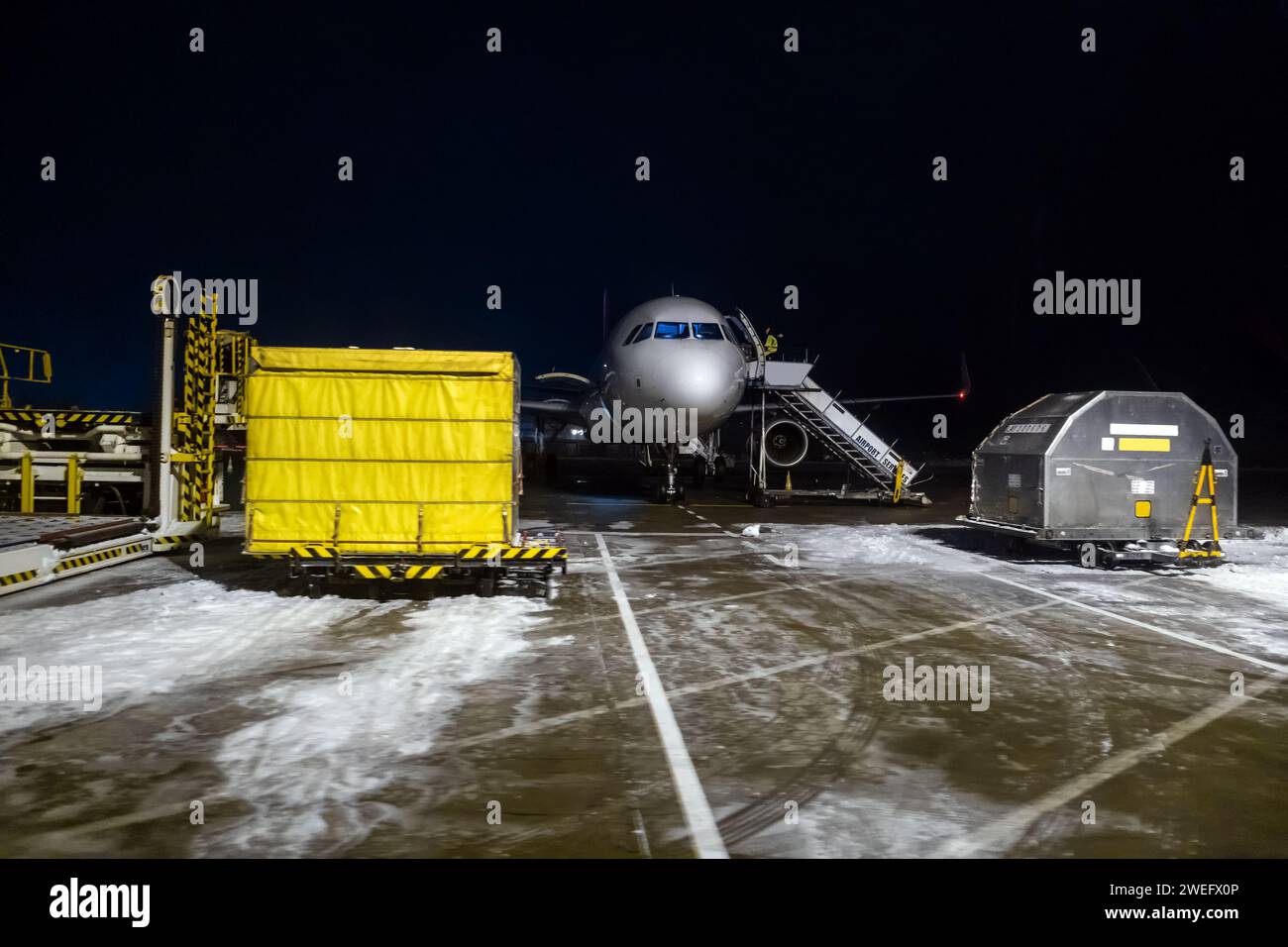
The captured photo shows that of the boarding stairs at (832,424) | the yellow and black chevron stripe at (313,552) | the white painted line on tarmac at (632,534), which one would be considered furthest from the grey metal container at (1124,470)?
the boarding stairs at (832,424)

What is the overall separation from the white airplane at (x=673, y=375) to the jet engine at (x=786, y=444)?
1.92 metres

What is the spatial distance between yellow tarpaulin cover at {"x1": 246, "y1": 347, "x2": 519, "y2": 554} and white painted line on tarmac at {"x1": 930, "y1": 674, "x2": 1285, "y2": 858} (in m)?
6.39

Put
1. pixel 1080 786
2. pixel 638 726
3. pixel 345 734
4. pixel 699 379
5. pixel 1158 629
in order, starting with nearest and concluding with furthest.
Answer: pixel 1080 786, pixel 345 734, pixel 638 726, pixel 1158 629, pixel 699 379

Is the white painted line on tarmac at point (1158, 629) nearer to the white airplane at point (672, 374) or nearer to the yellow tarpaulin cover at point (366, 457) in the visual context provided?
the yellow tarpaulin cover at point (366, 457)

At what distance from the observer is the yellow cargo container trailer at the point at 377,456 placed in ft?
31.8

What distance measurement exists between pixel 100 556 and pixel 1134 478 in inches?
554

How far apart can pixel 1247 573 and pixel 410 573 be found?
11.5 metres

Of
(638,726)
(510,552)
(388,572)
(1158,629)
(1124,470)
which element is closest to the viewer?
(638,726)

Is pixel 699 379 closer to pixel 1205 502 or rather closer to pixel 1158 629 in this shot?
pixel 1205 502

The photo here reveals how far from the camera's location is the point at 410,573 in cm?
939

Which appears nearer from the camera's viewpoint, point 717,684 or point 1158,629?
point 717,684

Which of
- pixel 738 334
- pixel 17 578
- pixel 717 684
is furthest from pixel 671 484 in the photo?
pixel 717 684

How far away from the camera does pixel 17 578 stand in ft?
32.4

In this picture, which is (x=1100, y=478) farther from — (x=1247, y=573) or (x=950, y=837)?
(x=950, y=837)
